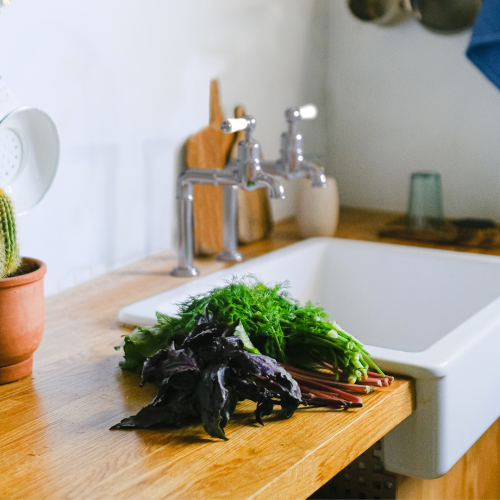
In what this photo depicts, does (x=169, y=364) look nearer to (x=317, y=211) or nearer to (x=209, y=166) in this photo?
(x=209, y=166)

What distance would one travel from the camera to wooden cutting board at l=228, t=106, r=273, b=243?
5.65 ft

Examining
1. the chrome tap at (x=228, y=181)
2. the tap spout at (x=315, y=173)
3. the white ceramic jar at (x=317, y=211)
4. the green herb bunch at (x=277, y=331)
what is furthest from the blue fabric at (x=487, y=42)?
the green herb bunch at (x=277, y=331)

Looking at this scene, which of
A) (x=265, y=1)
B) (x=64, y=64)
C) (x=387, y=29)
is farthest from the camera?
(x=387, y=29)

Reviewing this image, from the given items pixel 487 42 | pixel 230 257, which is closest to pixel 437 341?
pixel 230 257

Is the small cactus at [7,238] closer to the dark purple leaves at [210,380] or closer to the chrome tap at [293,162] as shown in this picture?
the dark purple leaves at [210,380]

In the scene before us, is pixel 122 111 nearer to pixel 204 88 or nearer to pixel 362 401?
pixel 204 88

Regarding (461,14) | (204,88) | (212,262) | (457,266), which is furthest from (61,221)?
(461,14)

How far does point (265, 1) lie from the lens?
1829mm

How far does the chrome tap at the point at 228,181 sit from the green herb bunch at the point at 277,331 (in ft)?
1.40

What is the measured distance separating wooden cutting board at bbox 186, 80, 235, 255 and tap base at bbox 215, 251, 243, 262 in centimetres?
5

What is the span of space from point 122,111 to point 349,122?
90 cm

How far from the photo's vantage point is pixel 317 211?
1763mm

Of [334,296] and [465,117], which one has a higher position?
[465,117]

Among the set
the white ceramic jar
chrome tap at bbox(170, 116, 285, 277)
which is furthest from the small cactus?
the white ceramic jar
